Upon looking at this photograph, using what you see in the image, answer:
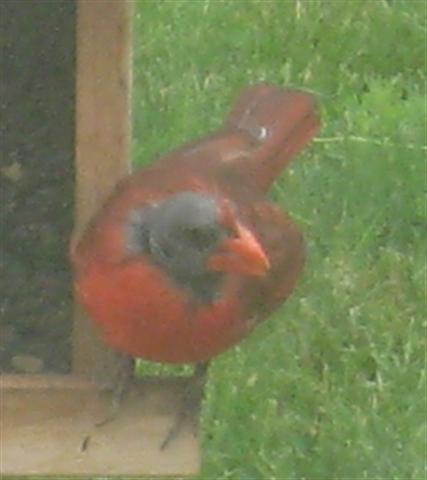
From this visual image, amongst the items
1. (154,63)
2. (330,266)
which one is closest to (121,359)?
(330,266)

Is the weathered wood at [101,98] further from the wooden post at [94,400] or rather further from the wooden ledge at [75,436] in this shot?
the wooden ledge at [75,436]

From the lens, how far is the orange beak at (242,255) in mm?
2213

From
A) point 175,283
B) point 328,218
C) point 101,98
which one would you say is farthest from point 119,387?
point 328,218

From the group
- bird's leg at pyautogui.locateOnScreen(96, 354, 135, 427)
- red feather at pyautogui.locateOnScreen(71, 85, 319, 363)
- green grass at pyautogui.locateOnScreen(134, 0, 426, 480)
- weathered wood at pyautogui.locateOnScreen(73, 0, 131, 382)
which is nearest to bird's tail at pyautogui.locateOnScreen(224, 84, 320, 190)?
red feather at pyautogui.locateOnScreen(71, 85, 319, 363)

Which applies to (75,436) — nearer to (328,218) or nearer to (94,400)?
(94,400)

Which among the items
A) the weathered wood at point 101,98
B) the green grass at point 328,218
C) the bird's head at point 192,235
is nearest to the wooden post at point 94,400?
the weathered wood at point 101,98

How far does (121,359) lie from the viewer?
2457 mm

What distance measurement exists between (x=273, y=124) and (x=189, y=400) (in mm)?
390

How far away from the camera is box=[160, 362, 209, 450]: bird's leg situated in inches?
95.8

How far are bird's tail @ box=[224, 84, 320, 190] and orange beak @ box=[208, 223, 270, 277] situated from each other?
0.22 m

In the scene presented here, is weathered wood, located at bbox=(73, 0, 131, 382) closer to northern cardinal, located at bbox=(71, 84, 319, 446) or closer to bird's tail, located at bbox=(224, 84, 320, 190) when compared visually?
northern cardinal, located at bbox=(71, 84, 319, 446)

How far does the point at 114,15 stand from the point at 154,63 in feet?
4.89

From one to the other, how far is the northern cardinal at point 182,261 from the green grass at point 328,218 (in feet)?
2.46

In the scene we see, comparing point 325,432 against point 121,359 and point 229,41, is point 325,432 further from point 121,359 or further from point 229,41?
point 229,41
